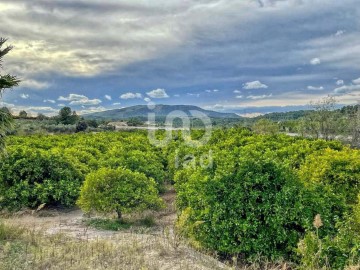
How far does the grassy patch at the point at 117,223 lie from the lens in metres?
11.0

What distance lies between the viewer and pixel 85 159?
17.4m

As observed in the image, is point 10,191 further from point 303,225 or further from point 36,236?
point 303,225

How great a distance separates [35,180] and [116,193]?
4143 mm

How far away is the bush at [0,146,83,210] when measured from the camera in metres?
13.2

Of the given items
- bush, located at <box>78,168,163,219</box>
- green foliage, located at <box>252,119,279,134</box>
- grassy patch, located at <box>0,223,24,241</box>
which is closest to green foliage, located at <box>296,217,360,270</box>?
grassy patch, located at <box>0,223,24,241</box>

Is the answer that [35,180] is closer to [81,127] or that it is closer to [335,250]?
[335,250]

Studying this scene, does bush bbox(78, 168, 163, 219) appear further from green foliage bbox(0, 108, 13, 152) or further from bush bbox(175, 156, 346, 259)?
green foliage bbox(0, 108, 13, 152)

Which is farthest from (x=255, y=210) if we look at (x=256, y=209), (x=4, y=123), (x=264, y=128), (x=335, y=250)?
(x=264, y=128)

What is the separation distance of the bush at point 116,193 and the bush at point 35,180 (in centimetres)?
216

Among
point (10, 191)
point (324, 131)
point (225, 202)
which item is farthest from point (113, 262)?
point (324, 131)

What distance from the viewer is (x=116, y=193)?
1142 centimetres

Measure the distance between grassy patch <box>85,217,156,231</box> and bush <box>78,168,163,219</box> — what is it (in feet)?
1.06

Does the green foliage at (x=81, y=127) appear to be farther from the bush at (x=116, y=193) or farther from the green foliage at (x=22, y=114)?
the bush at (x=116, y=193)

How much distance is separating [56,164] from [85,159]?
3147 mm
